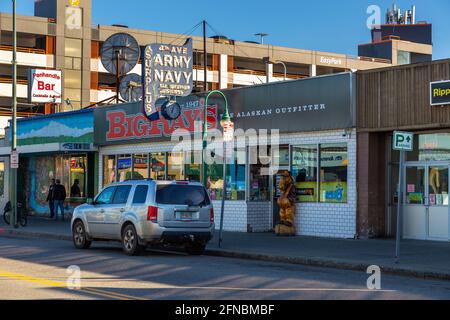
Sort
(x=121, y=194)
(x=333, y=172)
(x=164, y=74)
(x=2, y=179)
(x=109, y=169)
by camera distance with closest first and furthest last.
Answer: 1. (x=121, y=194)
2. (x=333, y=172)
3. (x=164, y=74)
4. (x=109, y=169)
5. (x=2, y=179)

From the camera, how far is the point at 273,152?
966 inches

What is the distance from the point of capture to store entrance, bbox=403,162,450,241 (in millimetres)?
20562

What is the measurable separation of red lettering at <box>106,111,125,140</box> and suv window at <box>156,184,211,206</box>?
12.5m

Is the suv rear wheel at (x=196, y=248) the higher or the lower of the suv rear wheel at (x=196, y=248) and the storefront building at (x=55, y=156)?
the lower

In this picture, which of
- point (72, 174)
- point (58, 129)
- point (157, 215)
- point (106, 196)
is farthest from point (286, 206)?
point (58, 129)

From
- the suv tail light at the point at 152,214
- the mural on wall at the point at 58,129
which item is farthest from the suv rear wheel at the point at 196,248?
the mural on wall at the point at 58,129

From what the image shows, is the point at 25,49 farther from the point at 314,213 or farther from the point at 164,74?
the point at 314,213

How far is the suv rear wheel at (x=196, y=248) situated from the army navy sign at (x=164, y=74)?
905 centimetres

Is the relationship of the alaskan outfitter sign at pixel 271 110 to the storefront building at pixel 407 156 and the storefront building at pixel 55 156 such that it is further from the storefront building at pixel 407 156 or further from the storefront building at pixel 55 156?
the storefront building at pixel 55 156

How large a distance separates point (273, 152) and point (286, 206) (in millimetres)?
2289

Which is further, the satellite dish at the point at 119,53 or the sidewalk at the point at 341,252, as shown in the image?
the satellite dish at the point at 119,53

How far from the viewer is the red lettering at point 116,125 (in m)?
30.1
